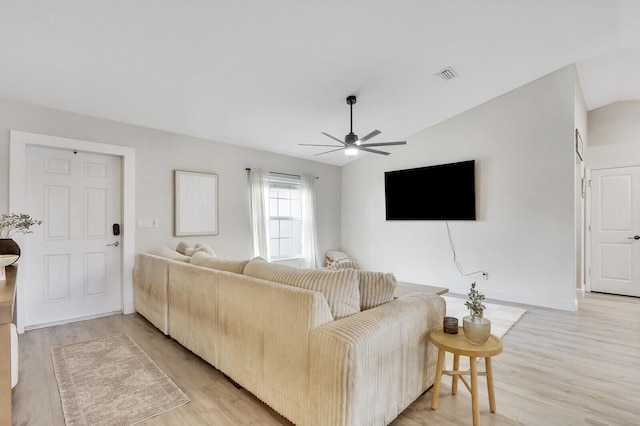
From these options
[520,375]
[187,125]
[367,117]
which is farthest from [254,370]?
[367,117]

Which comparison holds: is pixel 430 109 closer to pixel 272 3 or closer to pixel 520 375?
pixel 272 3

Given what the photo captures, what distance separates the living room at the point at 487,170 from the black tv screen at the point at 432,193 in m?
0.15

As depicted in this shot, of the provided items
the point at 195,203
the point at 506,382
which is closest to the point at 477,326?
the point at 506,382

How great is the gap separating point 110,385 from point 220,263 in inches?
43.0

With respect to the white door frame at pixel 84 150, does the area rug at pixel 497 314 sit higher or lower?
lower

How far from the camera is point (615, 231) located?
4742mm

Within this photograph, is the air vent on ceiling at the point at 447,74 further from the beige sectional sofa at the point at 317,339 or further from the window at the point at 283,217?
the window at the point at 283,217

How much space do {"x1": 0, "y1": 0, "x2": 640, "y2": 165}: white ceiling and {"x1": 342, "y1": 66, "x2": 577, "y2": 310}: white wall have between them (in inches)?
17.7

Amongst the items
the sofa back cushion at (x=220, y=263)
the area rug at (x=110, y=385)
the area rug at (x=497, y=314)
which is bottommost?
the area rug at (x=497, y=314)

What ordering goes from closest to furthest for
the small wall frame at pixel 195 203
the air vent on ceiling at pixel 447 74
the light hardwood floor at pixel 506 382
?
the light hardwood floor at pixel 506 382
the air vent on ceiling at pixel 447 74
the small wall frame at pixel 195 203

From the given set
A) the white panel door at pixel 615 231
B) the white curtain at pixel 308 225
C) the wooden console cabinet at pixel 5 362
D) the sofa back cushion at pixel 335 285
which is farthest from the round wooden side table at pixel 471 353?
the white panel door at pixel 615 231

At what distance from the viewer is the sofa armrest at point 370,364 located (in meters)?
1.38

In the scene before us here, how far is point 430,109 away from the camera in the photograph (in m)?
4.54

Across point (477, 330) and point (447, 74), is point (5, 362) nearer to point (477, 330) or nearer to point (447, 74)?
point (477, 330)
